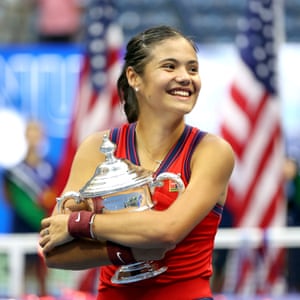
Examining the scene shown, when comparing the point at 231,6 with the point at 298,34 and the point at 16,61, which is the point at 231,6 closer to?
the point at 298,34

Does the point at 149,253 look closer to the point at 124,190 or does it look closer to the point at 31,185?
the point at 124,190

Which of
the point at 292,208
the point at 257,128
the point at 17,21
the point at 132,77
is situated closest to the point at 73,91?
the point at 257,128

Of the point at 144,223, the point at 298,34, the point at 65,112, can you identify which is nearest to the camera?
the point at 144,223

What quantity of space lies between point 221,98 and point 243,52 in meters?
0.63

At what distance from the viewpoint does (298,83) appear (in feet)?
34.9

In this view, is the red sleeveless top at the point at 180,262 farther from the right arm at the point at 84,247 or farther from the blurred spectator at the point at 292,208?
the blurred spectator at the point at 292,208

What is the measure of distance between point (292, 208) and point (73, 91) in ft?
7.88

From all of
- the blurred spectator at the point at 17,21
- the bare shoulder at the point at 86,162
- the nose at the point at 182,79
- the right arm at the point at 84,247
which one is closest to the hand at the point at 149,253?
the right arm at the point at 84,247

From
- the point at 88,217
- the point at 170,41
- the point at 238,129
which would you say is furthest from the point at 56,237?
the point at 238,129

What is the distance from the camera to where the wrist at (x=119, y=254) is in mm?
3260

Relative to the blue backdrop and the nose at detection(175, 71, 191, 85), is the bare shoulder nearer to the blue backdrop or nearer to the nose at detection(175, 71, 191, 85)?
the nose at detection(175, 71, 191, 85)

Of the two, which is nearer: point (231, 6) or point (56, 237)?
point (56, 237)

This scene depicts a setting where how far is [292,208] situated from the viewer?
939 cm

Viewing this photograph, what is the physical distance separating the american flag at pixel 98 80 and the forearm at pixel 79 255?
6.09 metres
